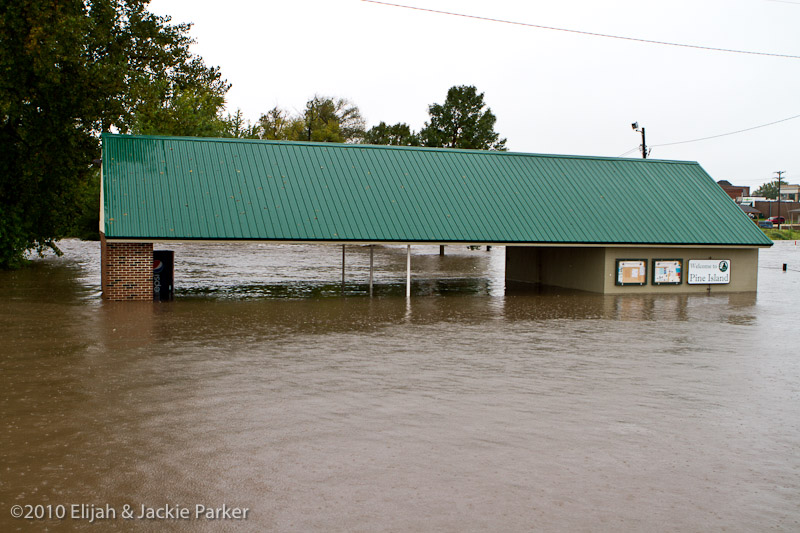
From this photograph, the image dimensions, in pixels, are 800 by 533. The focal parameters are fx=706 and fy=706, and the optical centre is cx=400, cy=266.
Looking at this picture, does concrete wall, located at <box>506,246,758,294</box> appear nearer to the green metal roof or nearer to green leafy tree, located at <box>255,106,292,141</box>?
the green metal roof

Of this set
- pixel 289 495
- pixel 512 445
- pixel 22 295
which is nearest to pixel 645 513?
pixel 512 445

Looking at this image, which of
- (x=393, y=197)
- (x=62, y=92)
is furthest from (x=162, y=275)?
(x=62, y=92)

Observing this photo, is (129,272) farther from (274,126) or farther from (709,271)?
(274,126)

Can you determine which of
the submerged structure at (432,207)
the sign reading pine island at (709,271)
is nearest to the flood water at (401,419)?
the submerged structure at (432,207)

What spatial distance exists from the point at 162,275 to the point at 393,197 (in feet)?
27.0

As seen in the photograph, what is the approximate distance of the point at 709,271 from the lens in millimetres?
26984

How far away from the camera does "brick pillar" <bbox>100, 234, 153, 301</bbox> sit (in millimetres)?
21094

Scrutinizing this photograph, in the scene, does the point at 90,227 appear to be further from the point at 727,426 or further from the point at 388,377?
the point at 727,426

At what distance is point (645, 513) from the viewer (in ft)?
21.8

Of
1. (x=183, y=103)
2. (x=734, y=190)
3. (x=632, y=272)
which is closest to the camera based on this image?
(x=632, y=272)

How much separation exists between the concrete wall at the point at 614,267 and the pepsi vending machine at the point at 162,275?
14.3 m

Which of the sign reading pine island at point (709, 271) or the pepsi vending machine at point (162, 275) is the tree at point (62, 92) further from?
the sign reading pine island at point (709, 271)

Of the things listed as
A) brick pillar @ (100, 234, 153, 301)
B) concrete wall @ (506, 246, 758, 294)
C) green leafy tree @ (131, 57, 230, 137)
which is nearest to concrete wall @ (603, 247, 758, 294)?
concrete wall @ (506, 246, 758, 294)

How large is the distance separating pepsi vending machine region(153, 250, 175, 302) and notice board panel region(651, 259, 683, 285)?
56.3 feet
